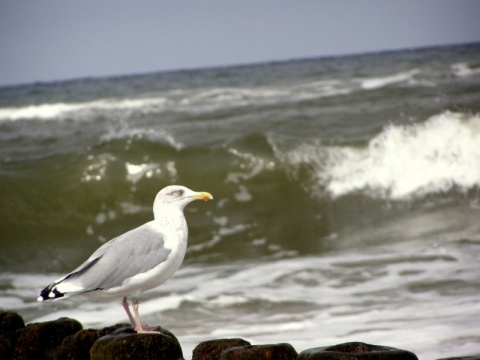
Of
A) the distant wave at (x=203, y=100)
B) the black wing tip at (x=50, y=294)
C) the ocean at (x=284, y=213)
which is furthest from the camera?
the distant wave at (x=203, y=100)

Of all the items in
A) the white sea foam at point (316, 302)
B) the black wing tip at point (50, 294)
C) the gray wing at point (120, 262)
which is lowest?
the white sea foam at point (316, 302)

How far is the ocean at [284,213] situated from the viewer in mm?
5121

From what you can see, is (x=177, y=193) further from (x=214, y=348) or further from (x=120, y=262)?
(x=214, y=348)

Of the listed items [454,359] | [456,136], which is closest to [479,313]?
[454,359]

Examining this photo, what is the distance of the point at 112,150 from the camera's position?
33.1 ft

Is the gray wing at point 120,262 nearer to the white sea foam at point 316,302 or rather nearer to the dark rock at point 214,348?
the dark rock at point 214,348

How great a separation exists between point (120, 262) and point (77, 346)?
360 millimetres

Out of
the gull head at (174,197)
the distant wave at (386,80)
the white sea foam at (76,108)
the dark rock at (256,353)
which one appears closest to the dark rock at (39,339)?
the gull head at (174,197)

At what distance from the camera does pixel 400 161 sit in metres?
9.52

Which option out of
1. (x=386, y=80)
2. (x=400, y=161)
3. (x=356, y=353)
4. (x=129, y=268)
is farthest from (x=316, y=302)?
(x=386, y=80)

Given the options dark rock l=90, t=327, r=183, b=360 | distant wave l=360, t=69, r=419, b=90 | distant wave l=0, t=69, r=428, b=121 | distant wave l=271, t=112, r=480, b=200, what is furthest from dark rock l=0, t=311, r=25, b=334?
distant wave l=360, t=69, r=419, b=90

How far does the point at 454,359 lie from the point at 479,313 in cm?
187

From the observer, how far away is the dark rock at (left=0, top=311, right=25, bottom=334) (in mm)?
3617

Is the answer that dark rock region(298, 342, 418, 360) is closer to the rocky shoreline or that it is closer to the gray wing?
the rocky shoreline
